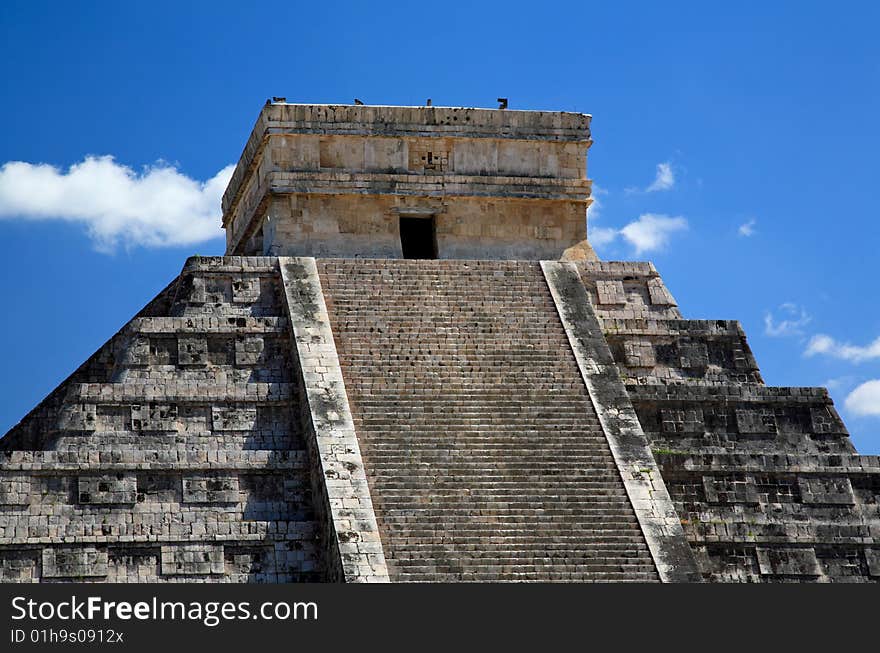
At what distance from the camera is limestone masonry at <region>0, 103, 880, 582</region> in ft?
69.4

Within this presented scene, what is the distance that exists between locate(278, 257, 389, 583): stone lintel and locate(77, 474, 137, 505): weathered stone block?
2.30 metres

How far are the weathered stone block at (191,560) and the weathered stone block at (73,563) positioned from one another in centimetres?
74

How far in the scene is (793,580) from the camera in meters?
22.5

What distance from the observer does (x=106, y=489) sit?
855 inches

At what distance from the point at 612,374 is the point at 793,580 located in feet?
11.9

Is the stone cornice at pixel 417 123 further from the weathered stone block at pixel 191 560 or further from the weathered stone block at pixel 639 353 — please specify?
the weathered stone block at pixel 191 560

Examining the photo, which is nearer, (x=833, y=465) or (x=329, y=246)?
(x=833, y=465)

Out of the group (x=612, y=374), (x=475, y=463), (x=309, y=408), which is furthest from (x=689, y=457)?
(x=309, y=408)

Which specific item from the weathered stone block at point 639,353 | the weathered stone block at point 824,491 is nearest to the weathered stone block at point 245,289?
the weathered stone block at point 639,353

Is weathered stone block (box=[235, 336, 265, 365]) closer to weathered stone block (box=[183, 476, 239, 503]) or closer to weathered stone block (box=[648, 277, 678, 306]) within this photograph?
weathered stone block (box=[183, 476, 239, 503])

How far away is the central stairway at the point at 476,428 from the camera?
20.6 metres

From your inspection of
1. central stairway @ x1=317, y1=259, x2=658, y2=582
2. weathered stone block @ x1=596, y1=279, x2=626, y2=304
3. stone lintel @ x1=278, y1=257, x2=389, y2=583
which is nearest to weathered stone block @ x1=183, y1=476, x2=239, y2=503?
stone lintel @ x1=278, y1=257, x2=389, y2=583

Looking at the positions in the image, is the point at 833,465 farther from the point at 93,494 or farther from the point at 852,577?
the point at 93,494

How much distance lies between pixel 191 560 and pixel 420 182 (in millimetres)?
8056
